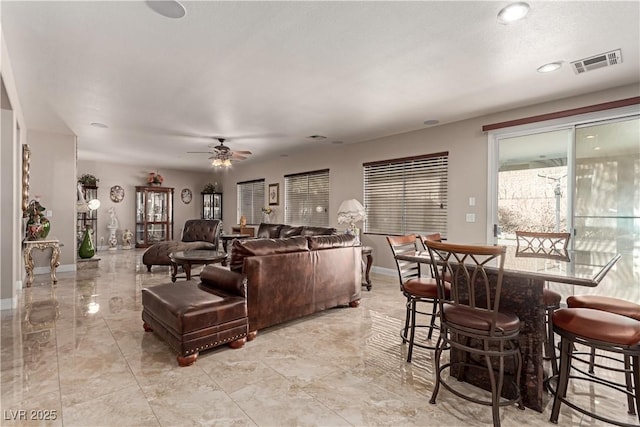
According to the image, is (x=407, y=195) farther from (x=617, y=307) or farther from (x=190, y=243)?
(x=190, y=243)

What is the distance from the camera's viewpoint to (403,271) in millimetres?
3123

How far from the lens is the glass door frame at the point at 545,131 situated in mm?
3592

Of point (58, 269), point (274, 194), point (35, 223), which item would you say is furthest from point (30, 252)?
point (274, 194)

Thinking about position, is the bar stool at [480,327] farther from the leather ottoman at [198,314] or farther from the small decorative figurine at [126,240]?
the small decorative figurine at [126,240]

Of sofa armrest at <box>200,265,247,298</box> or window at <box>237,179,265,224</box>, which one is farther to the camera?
window at <box>237,179,265,224</box>

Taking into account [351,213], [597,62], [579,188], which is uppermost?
[597,62]

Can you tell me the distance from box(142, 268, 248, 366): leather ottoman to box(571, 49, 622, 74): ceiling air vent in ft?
11.7

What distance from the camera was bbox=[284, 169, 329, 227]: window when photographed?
716 centimetres

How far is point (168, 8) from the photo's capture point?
218cm

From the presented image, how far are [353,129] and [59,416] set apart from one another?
4.80 m

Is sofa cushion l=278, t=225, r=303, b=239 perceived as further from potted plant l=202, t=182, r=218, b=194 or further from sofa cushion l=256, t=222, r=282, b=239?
potted plant l=202, t=182, r=218, b=194

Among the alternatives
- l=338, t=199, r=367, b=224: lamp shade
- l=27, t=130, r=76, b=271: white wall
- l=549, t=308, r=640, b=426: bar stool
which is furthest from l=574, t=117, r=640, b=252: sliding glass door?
l=27, t=130, r=76, b=271: white wall

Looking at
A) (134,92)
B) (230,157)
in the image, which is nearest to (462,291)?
(134,92)

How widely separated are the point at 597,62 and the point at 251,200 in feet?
25.8
